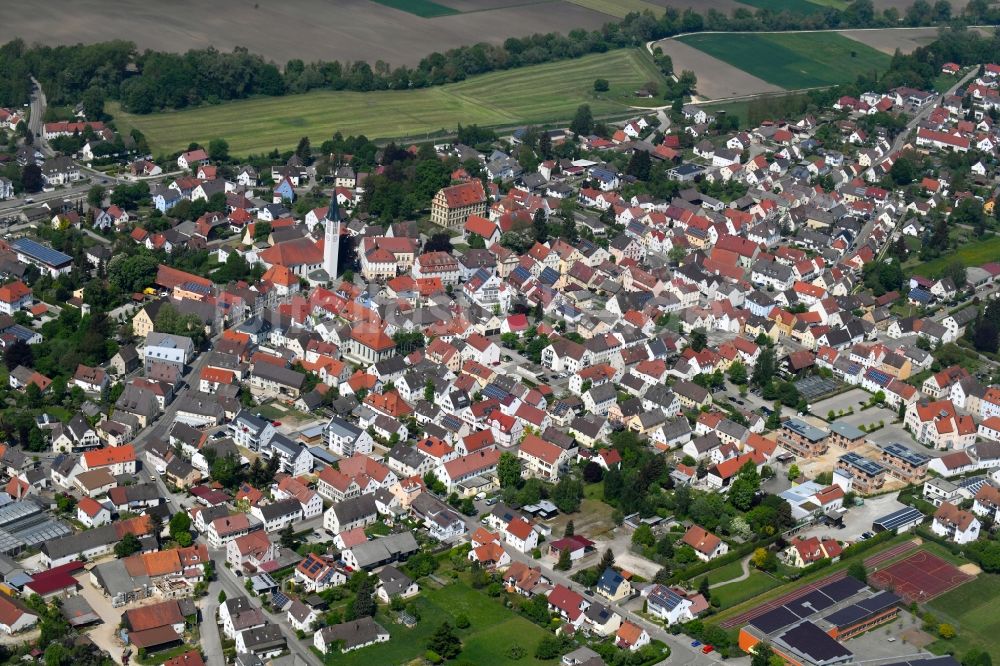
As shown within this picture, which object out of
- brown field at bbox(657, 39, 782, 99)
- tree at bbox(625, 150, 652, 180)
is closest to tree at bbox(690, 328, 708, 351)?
tree at bbox(625, 150, 652, 180)

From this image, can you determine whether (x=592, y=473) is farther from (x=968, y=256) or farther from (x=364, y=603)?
(x=968, y=256)

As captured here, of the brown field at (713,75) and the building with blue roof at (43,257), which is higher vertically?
the brown field at (713,75)

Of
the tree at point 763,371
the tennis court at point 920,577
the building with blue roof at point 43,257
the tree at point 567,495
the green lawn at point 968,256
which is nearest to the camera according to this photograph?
the tennis court at point 920,577

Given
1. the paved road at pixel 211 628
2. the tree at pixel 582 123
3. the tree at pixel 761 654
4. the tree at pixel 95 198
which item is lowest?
the paved road at pixel 211 628

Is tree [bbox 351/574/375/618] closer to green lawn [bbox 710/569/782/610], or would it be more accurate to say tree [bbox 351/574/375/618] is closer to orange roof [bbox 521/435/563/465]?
orange roof [bbox 521/435/563/465]

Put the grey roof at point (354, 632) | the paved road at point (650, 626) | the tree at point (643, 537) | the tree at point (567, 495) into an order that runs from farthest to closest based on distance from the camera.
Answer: the tree at point (567, 495) < the tree at point (643, 537) < the paved road at point (650, 626) < the grey roof at point (354, 632)

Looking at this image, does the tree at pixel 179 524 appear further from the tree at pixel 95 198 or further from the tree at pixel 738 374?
the tree at pixel 95 198

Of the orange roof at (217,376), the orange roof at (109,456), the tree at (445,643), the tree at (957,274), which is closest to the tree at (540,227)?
the tree at (957,274)
